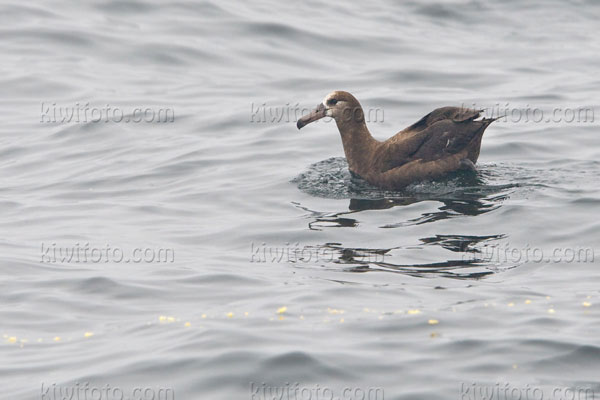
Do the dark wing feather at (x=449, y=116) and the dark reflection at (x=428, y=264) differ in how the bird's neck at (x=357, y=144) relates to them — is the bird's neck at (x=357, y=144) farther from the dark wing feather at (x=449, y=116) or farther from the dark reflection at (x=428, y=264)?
the dark reflection at (x=428, y=264)

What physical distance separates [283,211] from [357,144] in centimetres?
191

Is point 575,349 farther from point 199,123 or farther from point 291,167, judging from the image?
point 199,123

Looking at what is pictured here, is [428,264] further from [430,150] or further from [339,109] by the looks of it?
[339,109]

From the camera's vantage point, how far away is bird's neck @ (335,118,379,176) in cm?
1521

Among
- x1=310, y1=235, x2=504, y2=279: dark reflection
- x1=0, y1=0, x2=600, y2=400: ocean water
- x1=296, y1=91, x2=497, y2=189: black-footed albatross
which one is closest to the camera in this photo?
x1=0, y1=0, x2=600, y2=400: ocean water

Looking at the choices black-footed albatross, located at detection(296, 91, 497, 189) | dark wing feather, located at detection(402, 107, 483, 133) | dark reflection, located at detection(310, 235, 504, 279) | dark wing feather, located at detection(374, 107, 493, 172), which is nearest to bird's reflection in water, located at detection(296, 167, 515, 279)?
dark reflection, located at detection(310, 235, 504, 279)

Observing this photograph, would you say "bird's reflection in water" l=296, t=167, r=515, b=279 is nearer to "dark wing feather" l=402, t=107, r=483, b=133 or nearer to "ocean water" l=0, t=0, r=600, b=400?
"ocean water" l=0, t=0, r=600, b=400

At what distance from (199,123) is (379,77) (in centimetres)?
476

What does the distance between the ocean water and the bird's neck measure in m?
0.21

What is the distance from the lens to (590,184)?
14.5 m

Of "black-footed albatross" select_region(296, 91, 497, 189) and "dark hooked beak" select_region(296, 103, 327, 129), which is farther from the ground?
"dark hooked beak" select_region(296, 103, 327, 129)

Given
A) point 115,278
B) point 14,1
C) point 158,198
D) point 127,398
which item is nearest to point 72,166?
point 158,198

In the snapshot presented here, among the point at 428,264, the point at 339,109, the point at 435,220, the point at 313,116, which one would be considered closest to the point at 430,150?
the point at 339,109

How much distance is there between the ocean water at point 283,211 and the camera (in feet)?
28.7
